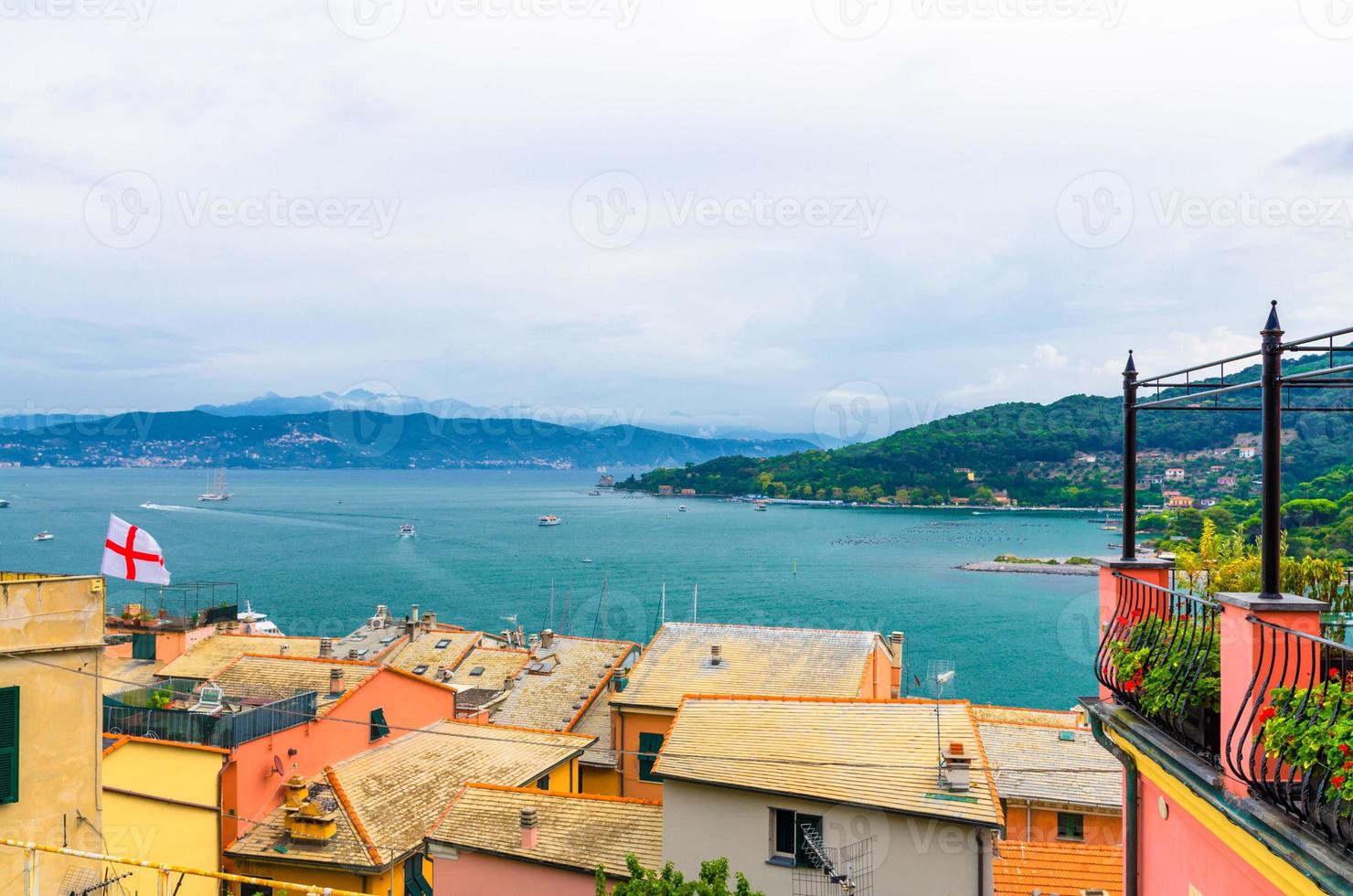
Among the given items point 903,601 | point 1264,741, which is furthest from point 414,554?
point 1264,741

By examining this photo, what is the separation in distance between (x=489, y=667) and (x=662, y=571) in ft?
238

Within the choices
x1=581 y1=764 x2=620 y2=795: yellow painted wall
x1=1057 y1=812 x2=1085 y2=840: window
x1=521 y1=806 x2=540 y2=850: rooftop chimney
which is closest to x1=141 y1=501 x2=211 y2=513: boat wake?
x1=581 y1=764 x2=620 y2=795: yellow painted wall

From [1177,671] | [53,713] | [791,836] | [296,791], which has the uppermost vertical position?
[1177,671]

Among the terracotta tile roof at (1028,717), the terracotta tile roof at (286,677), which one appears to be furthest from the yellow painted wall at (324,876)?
the terracotta tile roof at (1028,717)

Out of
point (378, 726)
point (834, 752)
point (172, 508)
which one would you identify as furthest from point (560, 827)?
point (172, 508)

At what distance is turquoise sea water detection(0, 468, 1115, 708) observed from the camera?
70.4 meters

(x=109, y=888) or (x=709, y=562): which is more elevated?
(x=109, y=888)

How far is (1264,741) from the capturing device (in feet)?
13.4

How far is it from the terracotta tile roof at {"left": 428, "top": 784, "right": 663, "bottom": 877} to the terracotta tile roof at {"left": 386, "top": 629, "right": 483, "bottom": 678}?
16780mm

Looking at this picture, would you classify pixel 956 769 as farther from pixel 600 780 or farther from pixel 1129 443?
pixel 600 780

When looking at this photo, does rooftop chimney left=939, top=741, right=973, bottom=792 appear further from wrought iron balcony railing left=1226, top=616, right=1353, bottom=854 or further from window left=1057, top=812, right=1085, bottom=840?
window left=1057, top=812, right=1085, bottom=840

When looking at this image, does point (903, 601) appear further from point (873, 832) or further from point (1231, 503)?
point (873, 832)

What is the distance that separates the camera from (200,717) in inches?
621

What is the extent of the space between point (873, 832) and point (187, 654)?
20386 millimetres
